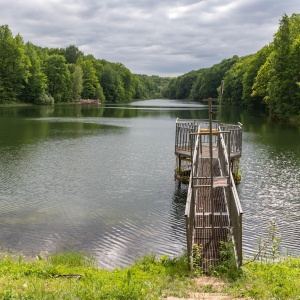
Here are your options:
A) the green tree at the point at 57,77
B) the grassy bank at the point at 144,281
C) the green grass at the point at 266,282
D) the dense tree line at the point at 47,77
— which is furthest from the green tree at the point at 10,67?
the green grass at the point at 266,282

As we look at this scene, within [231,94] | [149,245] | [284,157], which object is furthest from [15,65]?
[149,245]

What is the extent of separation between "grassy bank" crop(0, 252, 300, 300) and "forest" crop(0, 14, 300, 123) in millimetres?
42774

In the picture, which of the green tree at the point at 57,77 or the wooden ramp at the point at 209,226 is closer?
the wooden ramp at the point at 209,226

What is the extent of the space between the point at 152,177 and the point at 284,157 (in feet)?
34.1

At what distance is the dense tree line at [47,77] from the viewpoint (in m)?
87.1

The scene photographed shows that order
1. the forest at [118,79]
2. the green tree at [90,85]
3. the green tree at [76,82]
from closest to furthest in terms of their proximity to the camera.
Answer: the forest at [118,79] → the green tree at [76,82] → the green tree at [90,85]

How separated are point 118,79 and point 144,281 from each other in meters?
139

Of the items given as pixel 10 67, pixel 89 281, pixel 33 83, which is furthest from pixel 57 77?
pixel 89 281

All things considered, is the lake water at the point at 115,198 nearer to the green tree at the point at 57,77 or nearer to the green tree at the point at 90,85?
the green tree at the point at 57,77

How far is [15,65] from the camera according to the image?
88.4 metres

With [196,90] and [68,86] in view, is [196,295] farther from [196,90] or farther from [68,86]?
[196,90]

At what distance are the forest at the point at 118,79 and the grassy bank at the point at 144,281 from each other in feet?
140

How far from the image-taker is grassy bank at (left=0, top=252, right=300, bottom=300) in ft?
21.8

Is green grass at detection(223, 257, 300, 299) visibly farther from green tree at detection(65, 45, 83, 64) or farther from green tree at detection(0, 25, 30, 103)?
green tree at detection(65, 45, 83, 64)
